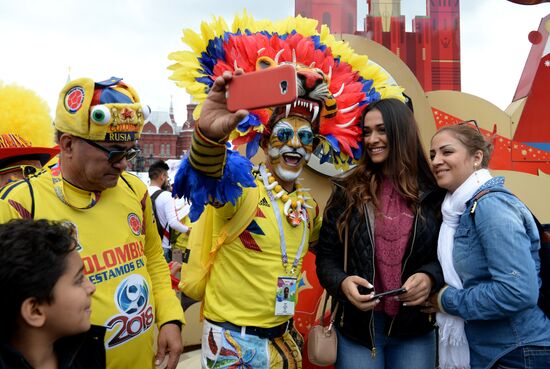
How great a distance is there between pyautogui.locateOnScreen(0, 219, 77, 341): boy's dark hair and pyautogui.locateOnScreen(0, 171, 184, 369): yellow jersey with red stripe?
0.30 m

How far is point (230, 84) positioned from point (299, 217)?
95cm

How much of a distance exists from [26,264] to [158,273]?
2.80 feet

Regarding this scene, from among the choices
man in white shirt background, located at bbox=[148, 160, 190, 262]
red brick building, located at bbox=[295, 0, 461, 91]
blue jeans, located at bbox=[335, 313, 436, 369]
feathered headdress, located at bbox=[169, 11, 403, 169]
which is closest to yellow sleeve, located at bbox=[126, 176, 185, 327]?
feathered headdress, located at bbox=[169, 11, 403, 169]

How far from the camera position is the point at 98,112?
166 centimetres

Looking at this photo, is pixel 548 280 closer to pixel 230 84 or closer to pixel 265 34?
pixel 230 84

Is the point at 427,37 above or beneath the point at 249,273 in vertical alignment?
above

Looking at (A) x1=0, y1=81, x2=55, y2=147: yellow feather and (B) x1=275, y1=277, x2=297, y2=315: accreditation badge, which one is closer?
(B) x1=275, y1=277, x2=297, y2=315: accreditation badge

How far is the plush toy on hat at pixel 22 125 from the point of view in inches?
101

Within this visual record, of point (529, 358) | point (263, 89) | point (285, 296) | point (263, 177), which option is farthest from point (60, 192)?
point (529, 358)

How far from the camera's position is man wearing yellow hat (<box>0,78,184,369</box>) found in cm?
164

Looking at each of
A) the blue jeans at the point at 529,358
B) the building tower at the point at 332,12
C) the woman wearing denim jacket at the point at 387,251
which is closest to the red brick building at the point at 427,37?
the building tower at the point at 332,12

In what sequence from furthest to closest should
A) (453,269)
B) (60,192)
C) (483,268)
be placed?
(453,269) < (483,268) < (60,192)

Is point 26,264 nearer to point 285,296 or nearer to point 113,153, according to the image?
point 113,153

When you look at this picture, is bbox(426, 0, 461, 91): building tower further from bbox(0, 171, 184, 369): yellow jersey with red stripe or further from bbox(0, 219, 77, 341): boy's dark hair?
bbox(0, 219, 77, 341): boy's dark hair
